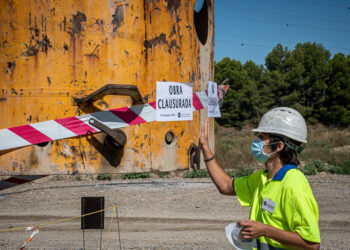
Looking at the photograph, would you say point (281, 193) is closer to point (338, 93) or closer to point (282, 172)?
point (282, 172)

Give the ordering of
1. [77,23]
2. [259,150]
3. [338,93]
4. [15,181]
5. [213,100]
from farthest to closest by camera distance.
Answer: [338,93] → [15,181] → [213,100] → [77,23] → [259,150]

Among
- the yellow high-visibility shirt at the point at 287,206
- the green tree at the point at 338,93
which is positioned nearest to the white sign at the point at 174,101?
the yellow high-visibility shirt at the point at 287,206

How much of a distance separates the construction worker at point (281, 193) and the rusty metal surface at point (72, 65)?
0.83 metres

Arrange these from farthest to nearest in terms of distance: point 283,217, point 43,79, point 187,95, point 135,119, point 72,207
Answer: point 72,207
point 187,95
point 135,119
point 43,79
point 283,217

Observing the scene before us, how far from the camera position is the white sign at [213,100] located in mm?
3637

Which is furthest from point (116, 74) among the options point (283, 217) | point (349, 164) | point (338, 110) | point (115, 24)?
point (338, 110)

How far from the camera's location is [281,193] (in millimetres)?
2365

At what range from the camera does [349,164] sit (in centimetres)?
1484

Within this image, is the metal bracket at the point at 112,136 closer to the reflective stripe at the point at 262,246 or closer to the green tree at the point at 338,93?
the reflective stripe at the point at 262,246

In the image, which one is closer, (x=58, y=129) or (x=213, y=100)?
(x=58, y=129)

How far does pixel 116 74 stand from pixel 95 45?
11.4 inches

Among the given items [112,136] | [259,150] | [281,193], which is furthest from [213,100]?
[281,193]

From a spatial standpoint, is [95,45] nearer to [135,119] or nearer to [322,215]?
[135,119]

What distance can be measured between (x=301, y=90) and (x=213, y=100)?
4656 cm
